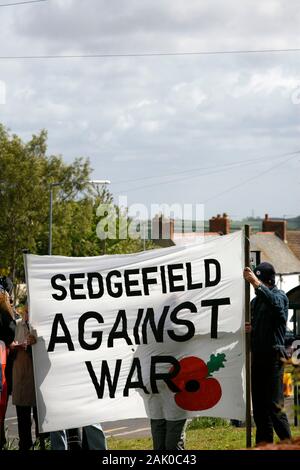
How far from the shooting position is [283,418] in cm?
927

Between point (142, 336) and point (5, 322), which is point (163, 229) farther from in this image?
point (142, 336)

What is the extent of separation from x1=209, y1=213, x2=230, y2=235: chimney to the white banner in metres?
73.0

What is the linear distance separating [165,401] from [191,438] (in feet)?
12.1

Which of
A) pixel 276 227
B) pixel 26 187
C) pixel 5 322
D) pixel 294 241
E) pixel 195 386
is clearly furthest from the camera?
pixel 294 241

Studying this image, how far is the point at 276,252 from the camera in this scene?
8362 cm

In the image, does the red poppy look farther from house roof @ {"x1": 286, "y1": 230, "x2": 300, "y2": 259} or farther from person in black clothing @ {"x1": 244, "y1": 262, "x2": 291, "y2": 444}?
house roof @ {"x1": 286, "y1": 230, "x2": 300, "y2": 259}

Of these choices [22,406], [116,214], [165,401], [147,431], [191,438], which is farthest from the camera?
[116,214]

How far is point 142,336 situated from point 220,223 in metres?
73.7

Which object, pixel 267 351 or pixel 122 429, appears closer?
pixel 267 351

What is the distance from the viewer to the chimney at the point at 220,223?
82438 millimetres

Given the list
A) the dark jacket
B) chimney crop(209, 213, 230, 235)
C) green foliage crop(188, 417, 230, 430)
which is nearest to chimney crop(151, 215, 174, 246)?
chimney crop(209, 213, 230, 235)

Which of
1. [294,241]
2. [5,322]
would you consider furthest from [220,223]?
[5,322]

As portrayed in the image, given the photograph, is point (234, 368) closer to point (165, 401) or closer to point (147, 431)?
point (165, 401)
